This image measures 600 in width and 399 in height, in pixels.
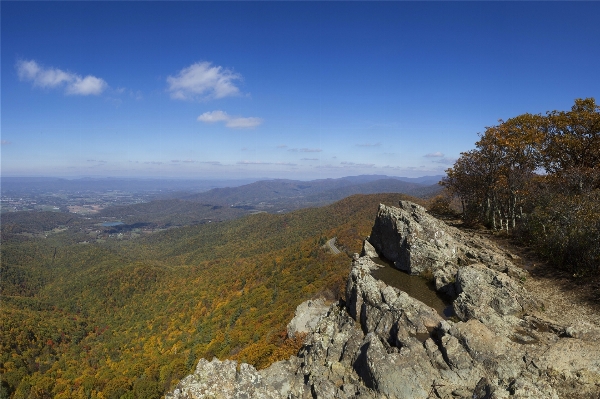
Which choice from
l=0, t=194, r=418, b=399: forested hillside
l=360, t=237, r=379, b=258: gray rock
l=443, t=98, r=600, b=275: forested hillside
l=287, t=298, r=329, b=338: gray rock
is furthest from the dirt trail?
l=0, t=194, r=418, b=399: forested hillside

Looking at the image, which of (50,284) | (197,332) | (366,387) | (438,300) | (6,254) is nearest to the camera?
(366,387)

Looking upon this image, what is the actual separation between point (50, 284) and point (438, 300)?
166m

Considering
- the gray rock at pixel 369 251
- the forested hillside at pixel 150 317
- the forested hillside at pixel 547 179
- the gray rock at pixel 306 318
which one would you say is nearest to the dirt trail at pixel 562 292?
the forested hillside at pixel 547 179

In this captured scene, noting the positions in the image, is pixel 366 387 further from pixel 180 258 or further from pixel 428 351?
pixel 180 258

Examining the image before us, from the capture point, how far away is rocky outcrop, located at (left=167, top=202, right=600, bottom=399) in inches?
352

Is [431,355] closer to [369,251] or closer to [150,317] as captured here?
[369,251]

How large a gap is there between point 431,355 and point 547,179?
74.8ft

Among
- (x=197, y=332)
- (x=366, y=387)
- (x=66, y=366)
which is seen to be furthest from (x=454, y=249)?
(x=66, y=366)

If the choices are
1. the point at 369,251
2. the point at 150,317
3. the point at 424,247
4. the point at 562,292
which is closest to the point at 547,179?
the point at 562,292

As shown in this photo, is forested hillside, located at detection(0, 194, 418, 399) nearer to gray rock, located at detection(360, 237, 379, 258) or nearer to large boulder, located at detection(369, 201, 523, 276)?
gray rock, located at detection(360, 237, 379, 258)

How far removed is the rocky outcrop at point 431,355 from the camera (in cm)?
895

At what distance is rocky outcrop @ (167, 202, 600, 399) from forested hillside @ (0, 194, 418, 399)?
7686 mm

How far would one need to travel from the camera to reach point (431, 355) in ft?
34.3

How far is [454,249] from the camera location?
18.7m
